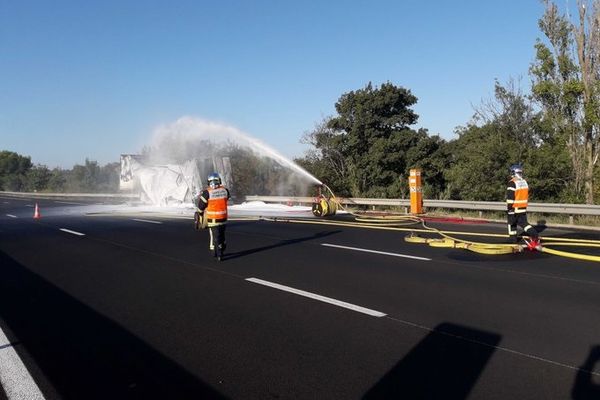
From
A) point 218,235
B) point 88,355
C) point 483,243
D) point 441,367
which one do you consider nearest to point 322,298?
point 441,367

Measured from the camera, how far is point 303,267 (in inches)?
351

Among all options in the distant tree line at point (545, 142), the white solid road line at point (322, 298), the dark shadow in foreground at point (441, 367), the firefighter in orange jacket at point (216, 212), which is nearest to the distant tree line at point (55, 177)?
the distant tree line at point (545, 142)

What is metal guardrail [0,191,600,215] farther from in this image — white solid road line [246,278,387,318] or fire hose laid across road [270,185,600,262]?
white solid road line [246,278,387,318]

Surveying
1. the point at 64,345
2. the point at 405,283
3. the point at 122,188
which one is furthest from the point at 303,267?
the point at 122,188

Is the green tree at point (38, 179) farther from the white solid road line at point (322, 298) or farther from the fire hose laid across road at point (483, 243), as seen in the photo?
the white solid road line at point (322, 298)

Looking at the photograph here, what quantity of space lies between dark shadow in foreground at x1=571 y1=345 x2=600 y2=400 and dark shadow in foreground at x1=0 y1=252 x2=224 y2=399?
103 inches

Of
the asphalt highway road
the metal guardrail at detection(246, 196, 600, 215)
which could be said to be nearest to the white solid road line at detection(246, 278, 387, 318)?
the asphalt highway road

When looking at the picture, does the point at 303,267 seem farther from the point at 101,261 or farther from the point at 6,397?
the point at 6,397

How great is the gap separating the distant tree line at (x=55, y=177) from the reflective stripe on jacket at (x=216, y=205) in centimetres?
3752

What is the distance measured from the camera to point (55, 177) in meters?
66.1

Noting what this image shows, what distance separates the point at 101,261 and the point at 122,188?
22.0 meters

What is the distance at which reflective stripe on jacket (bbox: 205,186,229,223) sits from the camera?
984 centimetres

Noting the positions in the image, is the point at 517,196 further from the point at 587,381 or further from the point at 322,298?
the point at 587,381

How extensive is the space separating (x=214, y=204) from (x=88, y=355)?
5.41 metres
